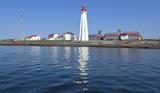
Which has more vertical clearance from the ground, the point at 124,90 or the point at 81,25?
the point at 81,25

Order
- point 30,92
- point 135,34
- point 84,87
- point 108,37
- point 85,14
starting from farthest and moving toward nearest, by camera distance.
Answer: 1. point 108,37
2. point 135,34
3. point 85,14
4. point 84,87
5. point 30,92

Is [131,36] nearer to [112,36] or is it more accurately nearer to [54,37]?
[112,36]

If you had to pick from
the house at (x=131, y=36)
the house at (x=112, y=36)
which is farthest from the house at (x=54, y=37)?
the house at (x=131, y=36)

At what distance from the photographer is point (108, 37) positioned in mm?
164625

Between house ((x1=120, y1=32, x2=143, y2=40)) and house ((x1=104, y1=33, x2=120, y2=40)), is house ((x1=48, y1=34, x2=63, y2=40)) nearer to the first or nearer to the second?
house ((x1=104, y1=33, x2=120, y2=40))

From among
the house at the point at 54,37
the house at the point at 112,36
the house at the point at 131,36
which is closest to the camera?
the house at the point at 131,36

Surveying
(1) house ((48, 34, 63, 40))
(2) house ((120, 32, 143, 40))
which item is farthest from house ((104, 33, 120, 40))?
(1) house ((48, 34, 63, 40))

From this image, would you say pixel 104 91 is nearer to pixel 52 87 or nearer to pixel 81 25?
pixel 52 87

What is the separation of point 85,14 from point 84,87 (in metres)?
114

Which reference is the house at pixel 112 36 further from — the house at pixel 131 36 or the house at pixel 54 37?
the house at pixel 54 37

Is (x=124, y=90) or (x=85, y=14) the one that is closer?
(x=124, y=90)

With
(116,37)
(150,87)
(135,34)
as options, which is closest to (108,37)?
(116,37)

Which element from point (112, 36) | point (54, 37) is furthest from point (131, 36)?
point (54, 37)

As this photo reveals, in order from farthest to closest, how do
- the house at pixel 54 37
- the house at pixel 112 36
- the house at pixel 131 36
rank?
the house at pixel 54 37 < the house at pixel 112 36 < the house at pixel 131 36
